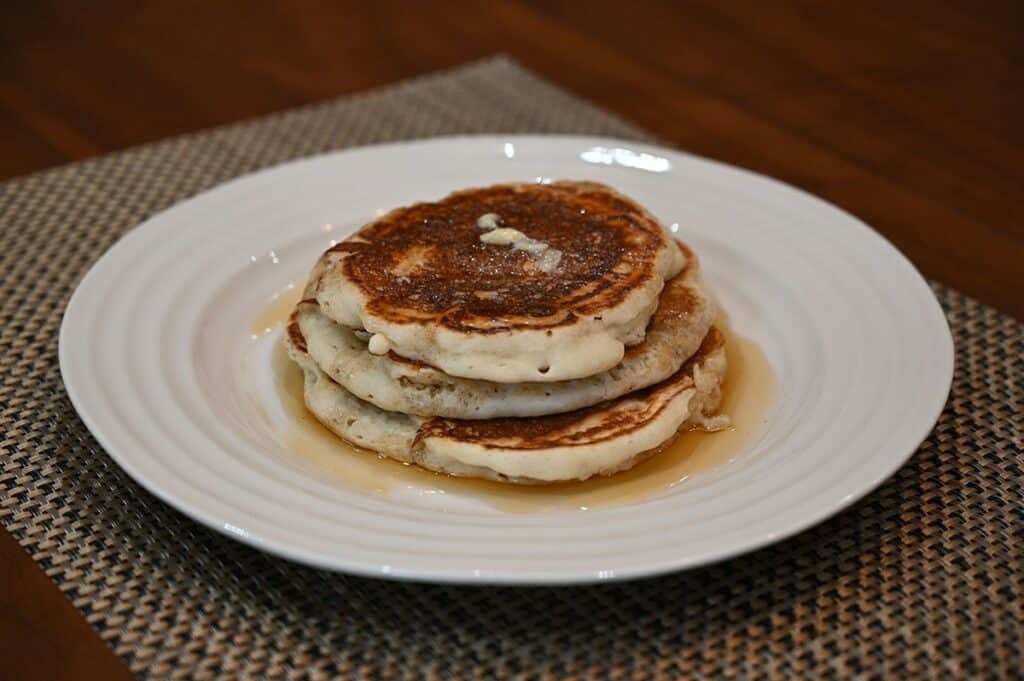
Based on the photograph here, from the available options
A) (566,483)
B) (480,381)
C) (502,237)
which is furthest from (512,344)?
(502,237)

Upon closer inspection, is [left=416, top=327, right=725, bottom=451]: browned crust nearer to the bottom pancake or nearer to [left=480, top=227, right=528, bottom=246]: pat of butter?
the bottom pancake

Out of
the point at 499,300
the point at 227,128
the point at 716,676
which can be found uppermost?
the point at 499,300

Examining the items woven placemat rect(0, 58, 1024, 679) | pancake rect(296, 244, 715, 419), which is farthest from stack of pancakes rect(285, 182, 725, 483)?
woven placemat rect(0, 58, 1024, 679)

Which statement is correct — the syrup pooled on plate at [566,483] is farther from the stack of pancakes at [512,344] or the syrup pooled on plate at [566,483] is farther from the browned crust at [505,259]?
the browned crust at [505,259]

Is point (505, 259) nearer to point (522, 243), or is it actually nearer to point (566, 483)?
point (522, 243)

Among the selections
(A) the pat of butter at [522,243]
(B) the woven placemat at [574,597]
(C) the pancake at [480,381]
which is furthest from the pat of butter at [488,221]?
(B) the woven placemat at [574,597]

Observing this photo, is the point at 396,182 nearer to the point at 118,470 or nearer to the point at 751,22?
the point at 118,470

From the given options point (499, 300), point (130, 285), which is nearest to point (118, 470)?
point (130, 285)
